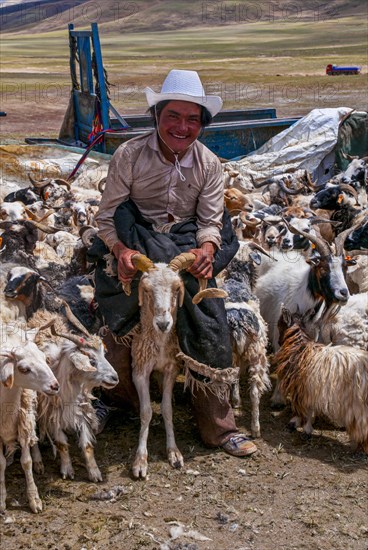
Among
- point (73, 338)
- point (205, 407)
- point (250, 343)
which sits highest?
point (73, 338)

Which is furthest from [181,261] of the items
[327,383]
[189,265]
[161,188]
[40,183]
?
[40,183]

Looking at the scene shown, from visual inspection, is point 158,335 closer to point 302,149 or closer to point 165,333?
point 165,333

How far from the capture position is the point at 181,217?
15.3 ft

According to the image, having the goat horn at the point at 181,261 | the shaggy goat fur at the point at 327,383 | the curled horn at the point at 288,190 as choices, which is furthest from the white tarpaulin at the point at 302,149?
the goat horn at the point at 181,261

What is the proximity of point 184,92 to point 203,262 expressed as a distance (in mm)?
1014

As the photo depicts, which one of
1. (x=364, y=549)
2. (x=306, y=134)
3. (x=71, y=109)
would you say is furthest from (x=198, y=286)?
(x=71, y=109)

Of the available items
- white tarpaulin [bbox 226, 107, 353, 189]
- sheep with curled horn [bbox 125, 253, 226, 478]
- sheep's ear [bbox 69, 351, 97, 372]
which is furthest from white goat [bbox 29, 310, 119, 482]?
white tarpaulin [bbox 226, 107, 353, 189]

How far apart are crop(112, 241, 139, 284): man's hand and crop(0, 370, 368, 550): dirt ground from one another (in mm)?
1099

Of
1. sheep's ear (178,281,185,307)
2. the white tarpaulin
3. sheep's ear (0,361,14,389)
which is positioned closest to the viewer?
Result: sheep's ear (0,361,14,389)

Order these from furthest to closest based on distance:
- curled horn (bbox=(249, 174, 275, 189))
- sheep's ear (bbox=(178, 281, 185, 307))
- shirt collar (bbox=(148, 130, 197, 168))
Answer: curled horn (bbox=(249, 174, 275, 189))
shirt collar (bbox=(148, 130, 197, 168))
sheep's ear (bbox=(178, 281, 185, 307))

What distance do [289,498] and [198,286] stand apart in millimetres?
1324

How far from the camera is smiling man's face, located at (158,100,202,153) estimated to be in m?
4.45

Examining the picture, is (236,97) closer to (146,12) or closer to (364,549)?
(364,549)

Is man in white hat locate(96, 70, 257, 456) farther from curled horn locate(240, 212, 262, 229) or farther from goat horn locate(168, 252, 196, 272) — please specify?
curled horn locate(240, 212, 262, 229)
